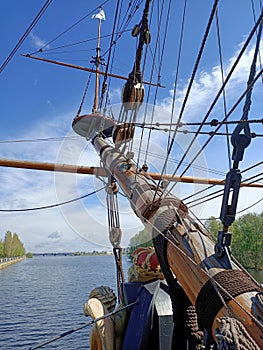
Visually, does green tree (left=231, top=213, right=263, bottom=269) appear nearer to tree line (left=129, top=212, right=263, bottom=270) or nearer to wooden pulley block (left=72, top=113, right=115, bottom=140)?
tree line (left=129, top=212, right=263, bottom=270)

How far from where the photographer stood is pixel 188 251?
86.7 inches

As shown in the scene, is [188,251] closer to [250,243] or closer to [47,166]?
[47,166]

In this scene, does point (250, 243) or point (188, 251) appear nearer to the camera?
point (188, 251)

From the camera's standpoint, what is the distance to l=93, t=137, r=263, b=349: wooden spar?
1.60 m

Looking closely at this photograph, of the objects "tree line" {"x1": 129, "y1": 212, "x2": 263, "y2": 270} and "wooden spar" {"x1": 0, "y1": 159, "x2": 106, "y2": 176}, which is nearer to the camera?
"wooden spar" {"x1": 0, "y1": 159, "x2": 106, "y2": 176}

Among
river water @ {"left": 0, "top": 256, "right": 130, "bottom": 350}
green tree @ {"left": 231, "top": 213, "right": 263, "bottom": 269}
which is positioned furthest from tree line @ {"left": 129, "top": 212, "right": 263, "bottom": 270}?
river water @ {"left": 0, "top": 256, "right": 130, "bottom": 350}

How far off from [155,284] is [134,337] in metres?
0.45

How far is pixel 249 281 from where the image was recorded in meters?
1.73

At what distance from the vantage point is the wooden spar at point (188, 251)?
160cm

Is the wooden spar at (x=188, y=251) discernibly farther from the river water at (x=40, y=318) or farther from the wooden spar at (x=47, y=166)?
the river water at (x=40, y=318)

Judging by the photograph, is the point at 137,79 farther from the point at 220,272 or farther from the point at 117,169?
the point at 220,272

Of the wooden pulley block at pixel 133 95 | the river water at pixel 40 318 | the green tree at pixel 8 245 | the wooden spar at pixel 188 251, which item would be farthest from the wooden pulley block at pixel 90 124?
the green tree at pixel 8 245

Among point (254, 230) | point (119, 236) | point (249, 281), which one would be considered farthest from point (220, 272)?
point (254, 230)

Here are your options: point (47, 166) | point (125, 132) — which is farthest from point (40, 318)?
point (125, 132)
